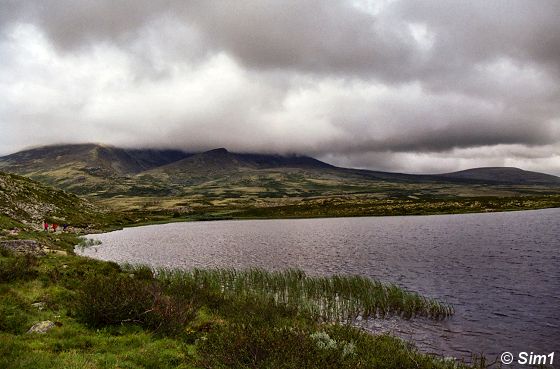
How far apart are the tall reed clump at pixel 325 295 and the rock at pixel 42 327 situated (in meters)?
10.8

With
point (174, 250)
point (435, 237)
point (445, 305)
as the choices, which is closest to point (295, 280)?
point (445, 305)

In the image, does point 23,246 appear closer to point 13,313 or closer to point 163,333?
point 13,313

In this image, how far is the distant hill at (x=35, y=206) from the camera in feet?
258

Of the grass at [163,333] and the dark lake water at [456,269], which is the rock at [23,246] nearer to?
the grass at [163,333]

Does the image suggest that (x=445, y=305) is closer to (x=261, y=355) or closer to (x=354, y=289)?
(x=354, y=289)

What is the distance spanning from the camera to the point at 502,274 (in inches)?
1558

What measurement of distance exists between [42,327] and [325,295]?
22.2 meters

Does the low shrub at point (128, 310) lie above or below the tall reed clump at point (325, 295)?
above

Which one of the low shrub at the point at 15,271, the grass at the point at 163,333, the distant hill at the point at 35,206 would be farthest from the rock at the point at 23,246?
the distant hill at the point at 35,206

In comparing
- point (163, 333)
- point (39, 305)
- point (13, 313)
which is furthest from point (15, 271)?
point (163, 333)

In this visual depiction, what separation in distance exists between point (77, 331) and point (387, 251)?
169 feet

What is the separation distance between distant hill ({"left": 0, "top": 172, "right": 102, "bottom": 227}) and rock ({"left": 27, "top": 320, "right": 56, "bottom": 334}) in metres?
58.6

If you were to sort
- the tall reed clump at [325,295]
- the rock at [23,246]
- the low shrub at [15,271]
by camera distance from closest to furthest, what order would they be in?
the low shrub at [15,271]
the tall reed clump at [325,295]
the rock at [23,246]

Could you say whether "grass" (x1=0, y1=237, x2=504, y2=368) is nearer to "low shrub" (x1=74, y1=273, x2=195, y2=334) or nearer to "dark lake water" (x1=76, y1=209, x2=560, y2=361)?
"low shrub" (x1=74, y1=273, x2=195, y2=334)
